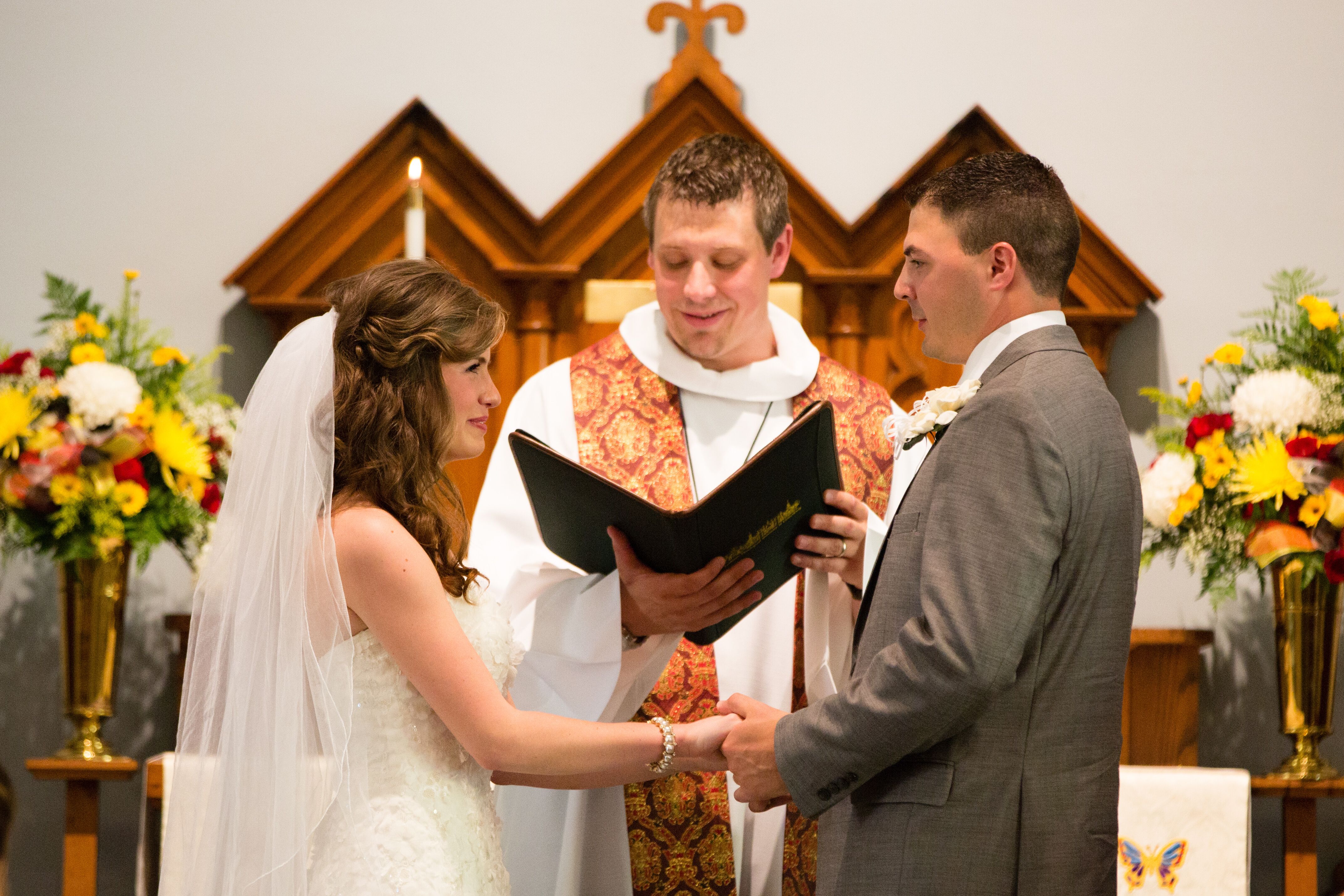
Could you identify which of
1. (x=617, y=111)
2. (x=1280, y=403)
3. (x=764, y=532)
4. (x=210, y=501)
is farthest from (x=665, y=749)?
(x=617, y=111)

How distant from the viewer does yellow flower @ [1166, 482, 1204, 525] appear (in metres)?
3.47

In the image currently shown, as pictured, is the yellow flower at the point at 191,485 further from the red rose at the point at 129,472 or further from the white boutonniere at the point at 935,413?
the white boutonniere at the point at 935,413

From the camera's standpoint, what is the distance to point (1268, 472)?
132 inches

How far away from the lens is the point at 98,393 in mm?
3467

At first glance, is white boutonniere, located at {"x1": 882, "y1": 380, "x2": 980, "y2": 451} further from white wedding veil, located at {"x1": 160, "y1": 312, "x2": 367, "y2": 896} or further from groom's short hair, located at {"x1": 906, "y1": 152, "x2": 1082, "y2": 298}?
white wedding veil, located at {"x1": 160, "y1": 312, "x2": 367, "y2": 896}

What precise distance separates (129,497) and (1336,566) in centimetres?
317

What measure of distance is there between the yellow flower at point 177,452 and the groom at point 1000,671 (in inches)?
83.5

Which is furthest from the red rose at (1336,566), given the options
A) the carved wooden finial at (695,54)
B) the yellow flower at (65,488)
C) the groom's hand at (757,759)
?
the yellow flower at (65,488)

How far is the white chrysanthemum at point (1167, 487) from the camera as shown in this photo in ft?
11.5

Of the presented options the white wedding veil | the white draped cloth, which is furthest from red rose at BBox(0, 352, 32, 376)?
the white wedding veil

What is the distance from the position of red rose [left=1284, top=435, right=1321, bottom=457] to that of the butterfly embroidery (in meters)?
1.04

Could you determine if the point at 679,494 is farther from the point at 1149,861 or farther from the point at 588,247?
the point at 1149,861

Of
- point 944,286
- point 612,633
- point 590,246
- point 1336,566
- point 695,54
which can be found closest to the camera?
point 944,286

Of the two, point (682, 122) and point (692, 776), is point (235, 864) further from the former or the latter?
point (682, 122)
